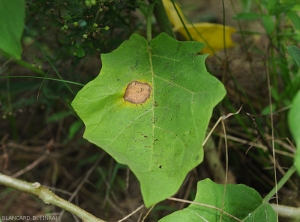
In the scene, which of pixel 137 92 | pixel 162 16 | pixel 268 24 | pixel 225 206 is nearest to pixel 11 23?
pixel 137 92

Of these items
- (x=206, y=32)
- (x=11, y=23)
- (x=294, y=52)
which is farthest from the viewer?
(x=206, y=32)

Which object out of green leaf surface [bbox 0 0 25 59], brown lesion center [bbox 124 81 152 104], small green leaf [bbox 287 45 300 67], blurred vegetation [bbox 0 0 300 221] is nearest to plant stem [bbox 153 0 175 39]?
blurred vegetation [bbox 0 0 300 221]

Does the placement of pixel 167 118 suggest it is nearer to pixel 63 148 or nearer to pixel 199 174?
pixel 199 174

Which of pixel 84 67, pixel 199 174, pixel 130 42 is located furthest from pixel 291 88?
pixel 84 67

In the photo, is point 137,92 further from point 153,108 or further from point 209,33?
point 209,33

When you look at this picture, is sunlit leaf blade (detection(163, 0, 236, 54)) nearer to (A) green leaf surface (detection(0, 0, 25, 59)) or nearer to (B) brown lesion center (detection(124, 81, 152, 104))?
(B) brown lesion center (detection(124, 81, 152, 104))
